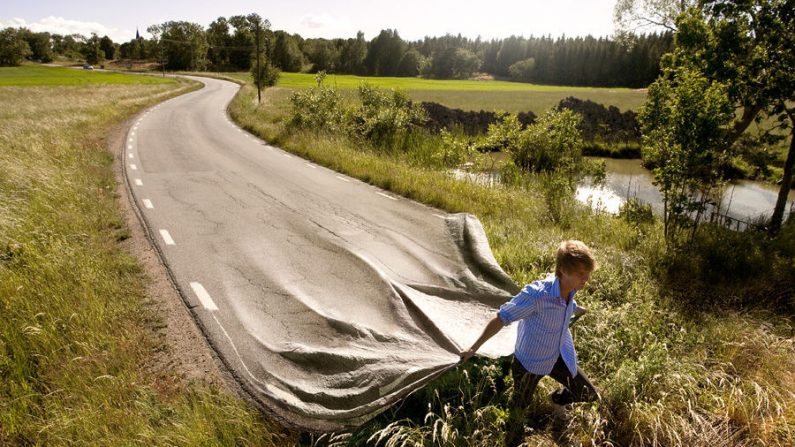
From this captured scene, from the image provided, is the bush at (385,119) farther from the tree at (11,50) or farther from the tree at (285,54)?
the tree at (11,50)

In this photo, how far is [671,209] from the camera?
7.92 metres

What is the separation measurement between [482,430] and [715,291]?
4843 mm

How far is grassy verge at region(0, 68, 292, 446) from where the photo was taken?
3.74 meters

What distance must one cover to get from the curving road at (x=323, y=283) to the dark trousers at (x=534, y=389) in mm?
534

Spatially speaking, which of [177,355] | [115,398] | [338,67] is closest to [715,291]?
[177,355]

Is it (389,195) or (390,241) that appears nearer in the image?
(390,241)

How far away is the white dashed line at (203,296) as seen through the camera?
589cm

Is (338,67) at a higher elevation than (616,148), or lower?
higher

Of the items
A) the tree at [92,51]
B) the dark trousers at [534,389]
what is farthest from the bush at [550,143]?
the tree at [92,51]

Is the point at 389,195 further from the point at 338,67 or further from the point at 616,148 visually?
the point at 338,67

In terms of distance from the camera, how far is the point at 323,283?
6496mm

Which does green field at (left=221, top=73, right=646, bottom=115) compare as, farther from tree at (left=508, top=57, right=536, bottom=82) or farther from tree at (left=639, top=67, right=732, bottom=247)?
tree at (left=508, top=57, right=536, bottom=82)

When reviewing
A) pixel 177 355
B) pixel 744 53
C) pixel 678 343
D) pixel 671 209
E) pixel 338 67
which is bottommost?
pixel 177 355

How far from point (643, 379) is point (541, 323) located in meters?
1.32
